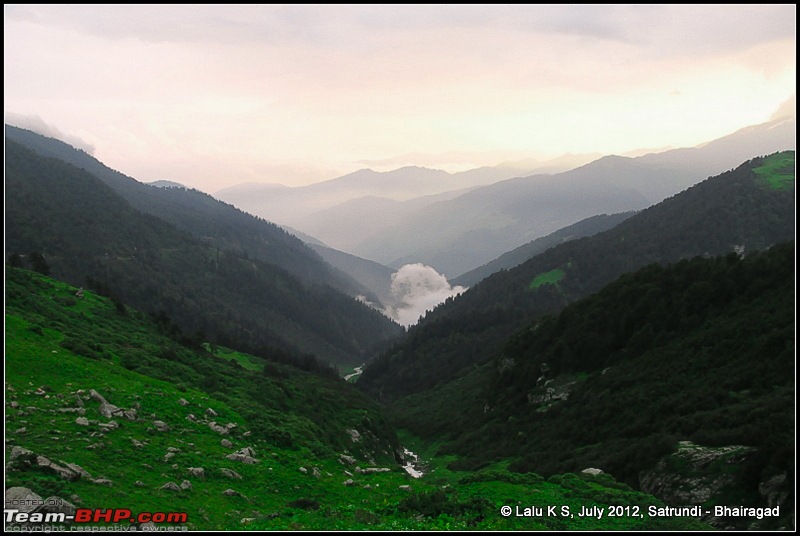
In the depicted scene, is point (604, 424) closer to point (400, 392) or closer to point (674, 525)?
point (674, 525)

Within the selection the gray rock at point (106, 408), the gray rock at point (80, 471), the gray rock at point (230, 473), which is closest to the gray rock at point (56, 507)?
the gray rock at point (80, 471)

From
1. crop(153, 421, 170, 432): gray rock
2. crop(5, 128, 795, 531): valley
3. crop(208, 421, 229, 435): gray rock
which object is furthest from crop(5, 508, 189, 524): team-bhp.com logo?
crop(208, 421, 229, 435): gray rock

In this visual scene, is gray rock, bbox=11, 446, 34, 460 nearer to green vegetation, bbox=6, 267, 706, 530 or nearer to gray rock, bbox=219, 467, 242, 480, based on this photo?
green vegetation, bbox=6, 267, 706, 530

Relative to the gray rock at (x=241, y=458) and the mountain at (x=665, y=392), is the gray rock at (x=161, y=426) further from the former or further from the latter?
the mountain at (x=665, y=392)

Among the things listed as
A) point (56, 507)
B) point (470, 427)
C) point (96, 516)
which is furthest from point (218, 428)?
point (470, 427)

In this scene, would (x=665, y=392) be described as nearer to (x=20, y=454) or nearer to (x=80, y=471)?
(x=80, y=471)

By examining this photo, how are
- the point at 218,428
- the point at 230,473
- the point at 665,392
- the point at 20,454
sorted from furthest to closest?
the point at 665,392
the point at 218,428
the point at 230,473
the point at 20,454

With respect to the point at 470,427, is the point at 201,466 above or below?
above
